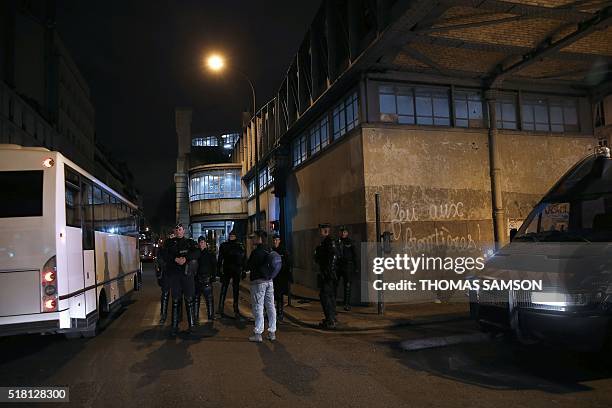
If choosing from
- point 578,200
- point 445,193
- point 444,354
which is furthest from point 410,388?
point 445,193

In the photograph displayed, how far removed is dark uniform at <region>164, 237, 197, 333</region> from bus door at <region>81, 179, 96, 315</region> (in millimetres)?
1285

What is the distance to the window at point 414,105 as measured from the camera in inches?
504

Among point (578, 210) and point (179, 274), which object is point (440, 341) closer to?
point (578, 210)

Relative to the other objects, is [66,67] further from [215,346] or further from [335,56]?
[215,346]

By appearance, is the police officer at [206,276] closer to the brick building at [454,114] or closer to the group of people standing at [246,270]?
the group of people standing at [246,270]

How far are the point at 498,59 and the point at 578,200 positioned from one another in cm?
639

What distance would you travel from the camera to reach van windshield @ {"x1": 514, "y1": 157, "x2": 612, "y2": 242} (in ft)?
21.7

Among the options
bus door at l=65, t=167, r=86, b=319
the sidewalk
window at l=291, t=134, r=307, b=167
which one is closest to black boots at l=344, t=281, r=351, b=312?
the sidewalk

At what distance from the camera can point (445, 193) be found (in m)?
12.8

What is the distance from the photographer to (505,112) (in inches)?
548

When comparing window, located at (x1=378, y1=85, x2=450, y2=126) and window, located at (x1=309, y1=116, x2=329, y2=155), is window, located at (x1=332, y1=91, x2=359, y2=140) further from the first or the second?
window, located at (x1=309, y1=116, x2=329, y2=155)

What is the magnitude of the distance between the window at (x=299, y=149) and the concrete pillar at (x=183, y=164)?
31.0 meters

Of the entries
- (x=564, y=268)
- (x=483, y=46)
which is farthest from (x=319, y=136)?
(x=564, y=268)

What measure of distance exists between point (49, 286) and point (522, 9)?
982 cm
